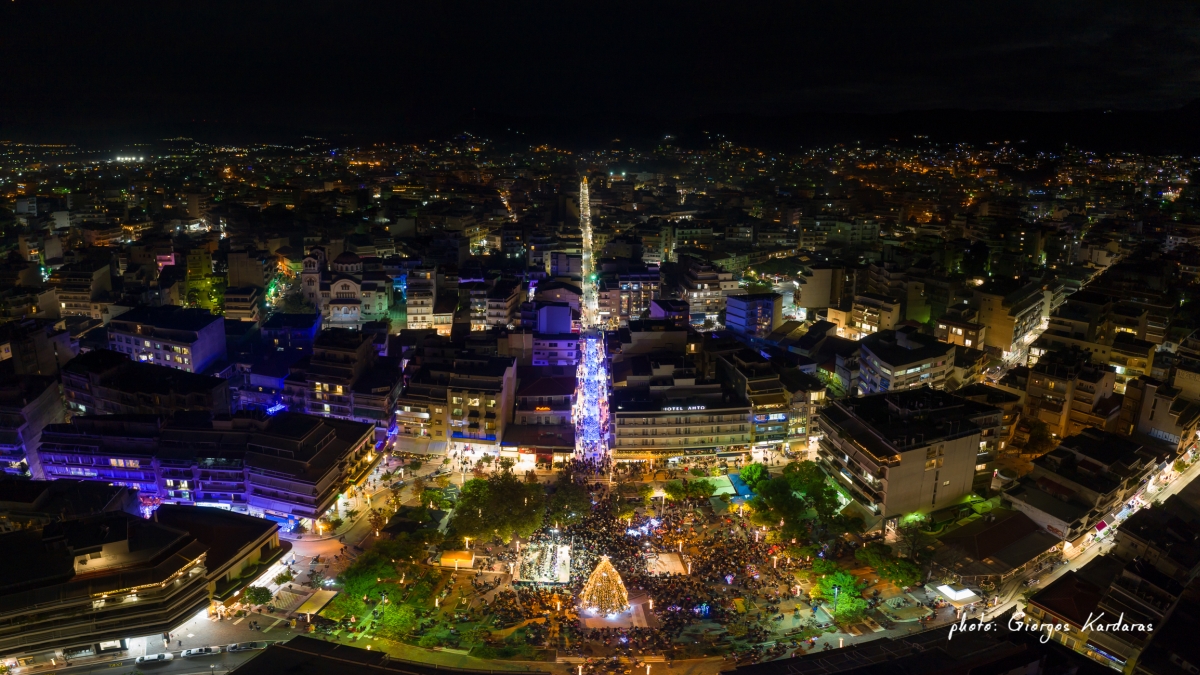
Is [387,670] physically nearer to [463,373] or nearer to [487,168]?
[463,373]

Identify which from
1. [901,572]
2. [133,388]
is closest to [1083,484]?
[901,572]

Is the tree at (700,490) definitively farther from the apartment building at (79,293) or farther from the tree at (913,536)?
the apartment building at (79,293)

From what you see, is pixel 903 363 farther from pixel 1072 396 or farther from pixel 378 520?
pixel 378 520

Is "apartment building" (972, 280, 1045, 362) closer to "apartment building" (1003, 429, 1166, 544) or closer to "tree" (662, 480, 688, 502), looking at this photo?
"apartment building" (1003, 429, 1166, 544)

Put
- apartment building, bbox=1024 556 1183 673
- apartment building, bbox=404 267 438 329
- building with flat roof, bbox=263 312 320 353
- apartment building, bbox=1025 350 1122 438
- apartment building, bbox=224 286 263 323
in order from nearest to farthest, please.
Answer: apartment building, bbox=1024 556 1183 673 < apartment building, bbox=1025 350 1122 438 < building with flat roof, bbox=263 312 320 353 < apartment building, bbox=224 286 263 323 < apartment building, bbox=404 267 438 329

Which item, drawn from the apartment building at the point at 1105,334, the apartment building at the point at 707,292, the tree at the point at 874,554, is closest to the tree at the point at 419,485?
the tree at the point at 874,554

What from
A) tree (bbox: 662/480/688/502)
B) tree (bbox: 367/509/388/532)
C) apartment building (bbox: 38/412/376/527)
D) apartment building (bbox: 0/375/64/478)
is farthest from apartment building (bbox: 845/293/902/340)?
apartment building (bbox: 0/375/64/478)

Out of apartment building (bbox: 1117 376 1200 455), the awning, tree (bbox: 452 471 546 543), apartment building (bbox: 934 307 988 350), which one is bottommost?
the awning
